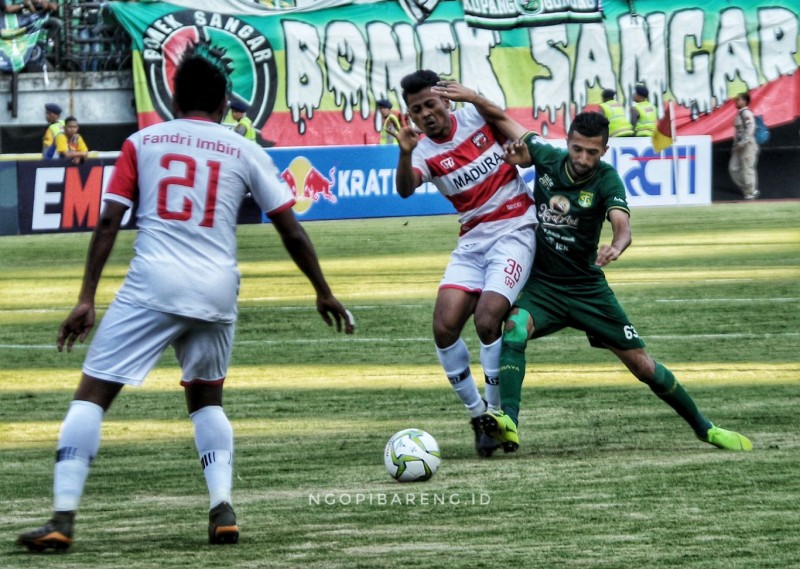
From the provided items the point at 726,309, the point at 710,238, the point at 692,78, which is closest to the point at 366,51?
the point at 692,78

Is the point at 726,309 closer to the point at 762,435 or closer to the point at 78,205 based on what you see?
the point at 762,435

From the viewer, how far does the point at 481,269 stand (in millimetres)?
8312

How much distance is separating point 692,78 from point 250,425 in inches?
1031

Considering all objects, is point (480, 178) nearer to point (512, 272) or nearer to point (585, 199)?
point (512, 272)

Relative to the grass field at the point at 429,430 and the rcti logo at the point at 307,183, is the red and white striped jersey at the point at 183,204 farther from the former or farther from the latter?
the rcti logo at the point at 307,183

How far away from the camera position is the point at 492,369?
26.9 feet

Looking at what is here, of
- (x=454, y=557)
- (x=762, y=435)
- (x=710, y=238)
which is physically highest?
(x=454, y=557)

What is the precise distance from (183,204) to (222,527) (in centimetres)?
122

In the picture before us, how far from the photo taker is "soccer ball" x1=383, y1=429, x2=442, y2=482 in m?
7.05

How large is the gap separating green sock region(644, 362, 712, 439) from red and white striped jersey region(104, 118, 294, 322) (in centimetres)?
299

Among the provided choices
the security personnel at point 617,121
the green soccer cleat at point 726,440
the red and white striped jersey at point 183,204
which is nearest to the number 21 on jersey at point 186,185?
the red and white striped jersey at point 183,204

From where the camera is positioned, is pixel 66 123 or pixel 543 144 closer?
pixel 543 144

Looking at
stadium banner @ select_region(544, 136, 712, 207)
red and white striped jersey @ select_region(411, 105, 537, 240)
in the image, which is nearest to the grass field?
red and white striped jersey @ select_region(411, 105, 537, 240)

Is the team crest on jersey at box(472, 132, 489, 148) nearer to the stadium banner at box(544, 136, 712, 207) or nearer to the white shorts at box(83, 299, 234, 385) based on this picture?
the white shorts at box(83, 299, 234, 385)
